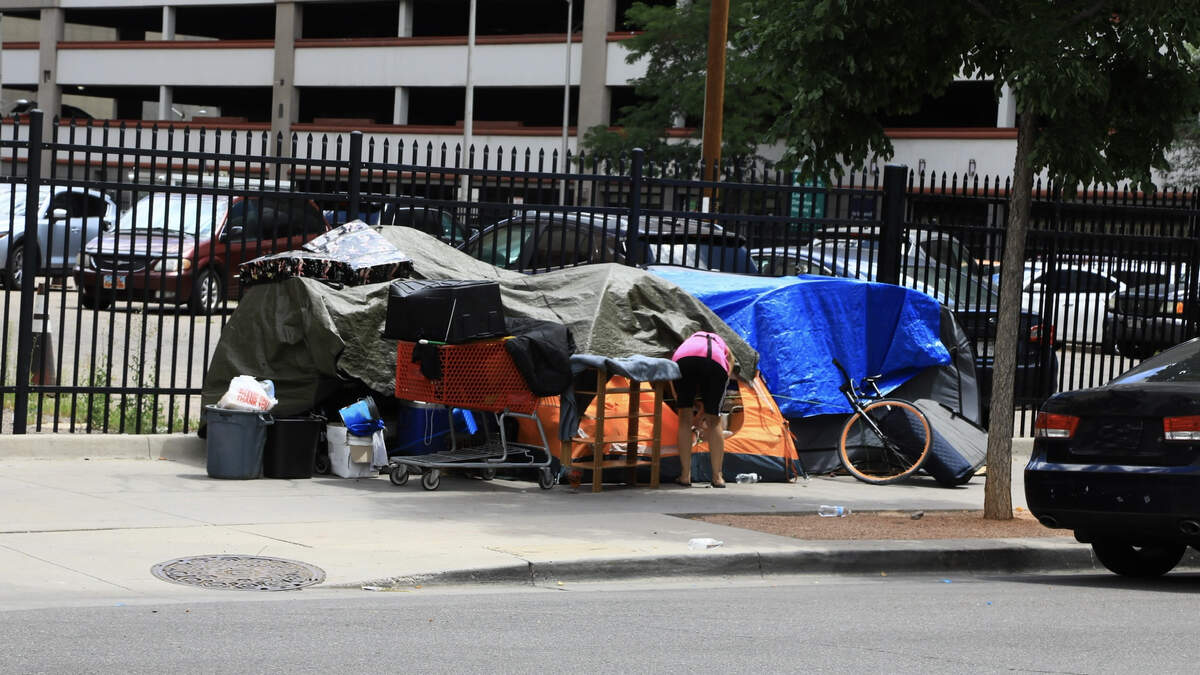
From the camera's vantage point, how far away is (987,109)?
49.7m

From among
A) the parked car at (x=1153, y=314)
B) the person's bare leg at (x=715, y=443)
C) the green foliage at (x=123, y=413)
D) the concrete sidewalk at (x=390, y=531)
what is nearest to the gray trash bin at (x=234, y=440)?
the concrete sidewalk at (x=390, y=531)

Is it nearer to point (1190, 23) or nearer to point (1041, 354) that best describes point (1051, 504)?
point (1190, 23)

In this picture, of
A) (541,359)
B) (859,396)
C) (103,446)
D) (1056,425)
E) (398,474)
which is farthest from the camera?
(859,396)

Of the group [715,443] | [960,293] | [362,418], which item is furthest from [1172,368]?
[960,293]

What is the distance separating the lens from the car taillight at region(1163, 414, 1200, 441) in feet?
28.7

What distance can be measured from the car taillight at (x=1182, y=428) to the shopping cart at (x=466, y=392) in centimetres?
467

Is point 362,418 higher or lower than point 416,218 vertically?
lower

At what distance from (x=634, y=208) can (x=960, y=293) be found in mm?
4065

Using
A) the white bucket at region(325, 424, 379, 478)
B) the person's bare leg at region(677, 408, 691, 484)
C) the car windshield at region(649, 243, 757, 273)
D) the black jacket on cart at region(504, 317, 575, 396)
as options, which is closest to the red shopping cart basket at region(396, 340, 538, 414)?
the black jacket on cart at region(504, 317, 575, 396)

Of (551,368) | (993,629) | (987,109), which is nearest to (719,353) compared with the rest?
(551,368)

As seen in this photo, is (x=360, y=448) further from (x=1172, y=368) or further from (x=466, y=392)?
(x=1172, y=368)

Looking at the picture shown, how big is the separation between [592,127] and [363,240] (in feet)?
110

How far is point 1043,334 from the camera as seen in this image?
15625 mm

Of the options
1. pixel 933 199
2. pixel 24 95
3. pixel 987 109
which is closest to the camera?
pixel 933 199
